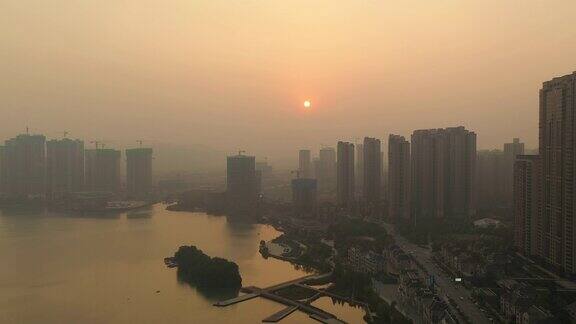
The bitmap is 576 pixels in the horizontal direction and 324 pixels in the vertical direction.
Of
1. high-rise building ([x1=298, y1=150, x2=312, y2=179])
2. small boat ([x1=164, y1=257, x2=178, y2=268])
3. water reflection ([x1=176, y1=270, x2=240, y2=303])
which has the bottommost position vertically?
water reflection ([x1=176, y1=270, x2=240, y2=303])

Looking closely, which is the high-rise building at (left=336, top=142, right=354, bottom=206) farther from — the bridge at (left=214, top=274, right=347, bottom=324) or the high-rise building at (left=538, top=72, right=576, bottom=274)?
the bridge at (left=214, top=274, right=347, bottom=324)

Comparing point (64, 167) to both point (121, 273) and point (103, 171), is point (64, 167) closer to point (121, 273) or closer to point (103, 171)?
point (103, 171)

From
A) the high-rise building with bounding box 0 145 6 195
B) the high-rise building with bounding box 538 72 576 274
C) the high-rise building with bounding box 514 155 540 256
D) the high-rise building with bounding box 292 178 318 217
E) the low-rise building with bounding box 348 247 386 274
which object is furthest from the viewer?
the high-rise building with bounding box 0 145 6 195

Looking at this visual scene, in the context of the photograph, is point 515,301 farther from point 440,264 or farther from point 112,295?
point 112,295

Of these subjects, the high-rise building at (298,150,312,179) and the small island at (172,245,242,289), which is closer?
the small island at (172,245,242,289)

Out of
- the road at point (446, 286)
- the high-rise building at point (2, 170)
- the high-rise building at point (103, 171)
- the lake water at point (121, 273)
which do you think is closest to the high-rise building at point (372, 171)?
the lake water at point (121, 273)

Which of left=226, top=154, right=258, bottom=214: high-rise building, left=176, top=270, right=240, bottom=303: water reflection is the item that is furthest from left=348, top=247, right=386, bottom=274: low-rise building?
left=226, top=154, right=258, bottom=214: high-rise building

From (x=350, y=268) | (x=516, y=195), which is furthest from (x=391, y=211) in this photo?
(x=350, y=268)
